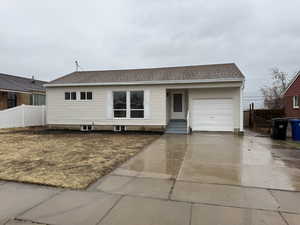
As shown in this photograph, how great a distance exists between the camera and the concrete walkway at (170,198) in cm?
272

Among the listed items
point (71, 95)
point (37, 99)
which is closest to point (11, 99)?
point (37, 99)

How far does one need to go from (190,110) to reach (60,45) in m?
14.6

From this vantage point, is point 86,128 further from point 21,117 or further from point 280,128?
point 280,128

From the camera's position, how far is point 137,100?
12852 mm

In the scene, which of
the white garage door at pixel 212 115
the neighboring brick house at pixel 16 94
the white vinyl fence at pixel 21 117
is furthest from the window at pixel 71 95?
the white garage door at pixel 212 115

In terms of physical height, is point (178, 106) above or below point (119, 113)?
above

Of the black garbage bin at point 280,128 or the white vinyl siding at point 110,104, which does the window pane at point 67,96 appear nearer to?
the white vinyl siding at point 110,104

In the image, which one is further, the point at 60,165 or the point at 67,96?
the point at 67,96

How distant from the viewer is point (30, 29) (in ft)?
48.8

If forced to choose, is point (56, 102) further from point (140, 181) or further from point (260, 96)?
point (260, 96)

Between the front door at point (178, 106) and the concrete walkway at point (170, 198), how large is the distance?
8.87m

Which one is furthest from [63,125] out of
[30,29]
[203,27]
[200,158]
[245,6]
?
[245,6]

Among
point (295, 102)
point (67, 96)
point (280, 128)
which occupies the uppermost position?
point (67, 96)

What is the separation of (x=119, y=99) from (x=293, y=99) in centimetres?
1684
